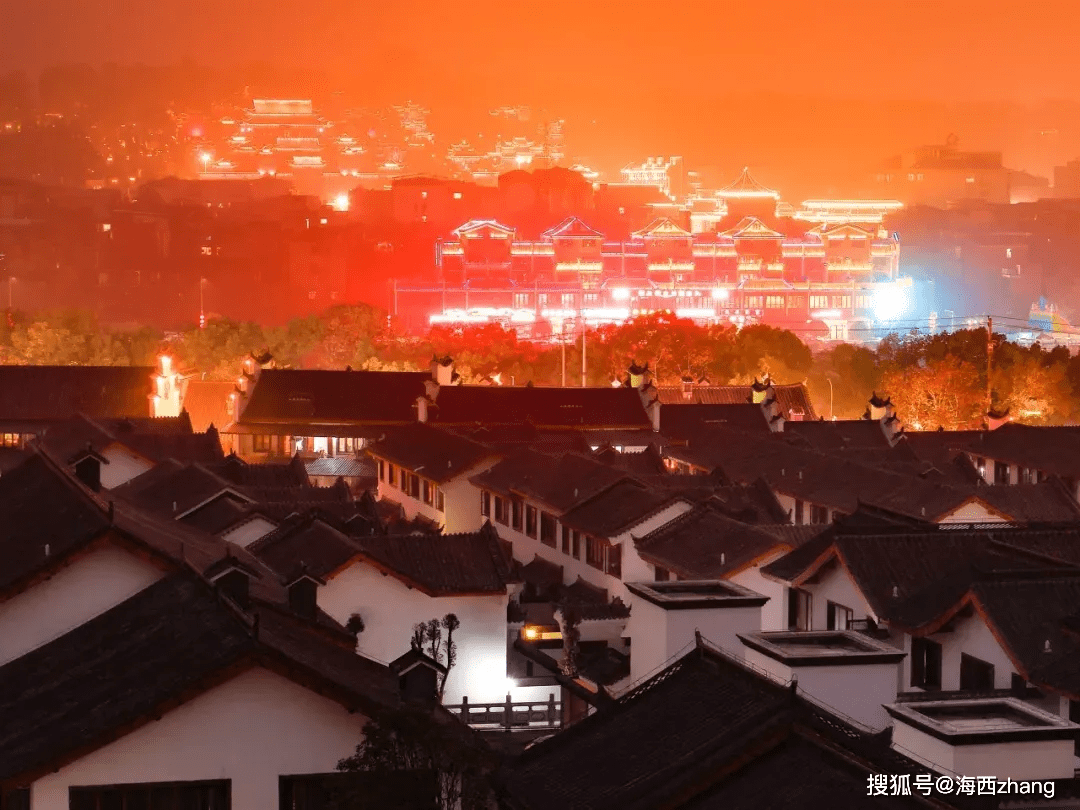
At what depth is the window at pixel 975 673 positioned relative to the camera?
17578 millimetres

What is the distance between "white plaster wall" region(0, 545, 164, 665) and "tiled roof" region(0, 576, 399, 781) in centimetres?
60

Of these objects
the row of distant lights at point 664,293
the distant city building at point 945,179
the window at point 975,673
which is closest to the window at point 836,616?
the window at point 975,673

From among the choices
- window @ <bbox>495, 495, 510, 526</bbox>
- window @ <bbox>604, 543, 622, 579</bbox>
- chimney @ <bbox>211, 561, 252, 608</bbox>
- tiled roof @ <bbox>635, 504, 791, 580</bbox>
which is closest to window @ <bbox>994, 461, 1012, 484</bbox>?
window @ <bbox>495, 495, 510, 526</bbox>

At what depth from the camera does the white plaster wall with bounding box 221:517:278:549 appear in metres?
24.8

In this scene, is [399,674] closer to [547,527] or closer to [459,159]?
[547,527]

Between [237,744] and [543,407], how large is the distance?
35.7m

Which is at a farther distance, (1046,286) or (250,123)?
(250,123)

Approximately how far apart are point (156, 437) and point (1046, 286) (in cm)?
11146

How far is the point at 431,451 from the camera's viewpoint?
130 feet

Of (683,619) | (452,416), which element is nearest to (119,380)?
(452,416)

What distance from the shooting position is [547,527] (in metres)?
32.5

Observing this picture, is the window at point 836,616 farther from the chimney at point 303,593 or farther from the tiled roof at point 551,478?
the tiled roof at point 551,478

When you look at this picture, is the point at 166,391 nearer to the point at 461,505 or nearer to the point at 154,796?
the point at 461,505

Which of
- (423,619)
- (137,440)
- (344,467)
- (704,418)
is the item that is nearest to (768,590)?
(423,619)
